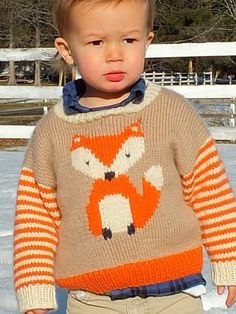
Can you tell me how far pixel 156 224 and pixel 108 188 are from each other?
148 mm

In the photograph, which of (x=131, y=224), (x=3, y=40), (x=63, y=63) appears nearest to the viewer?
(x=131, y=224)

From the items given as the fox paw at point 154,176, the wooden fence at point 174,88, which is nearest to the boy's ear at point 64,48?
the fox paw at point 154,176

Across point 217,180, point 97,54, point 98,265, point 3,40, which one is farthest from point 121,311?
point 3,40

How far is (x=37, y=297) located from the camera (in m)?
2.15

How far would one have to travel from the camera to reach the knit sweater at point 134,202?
205cm

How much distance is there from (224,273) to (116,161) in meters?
0.39

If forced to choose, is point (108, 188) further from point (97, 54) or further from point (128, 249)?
point (97, 54)

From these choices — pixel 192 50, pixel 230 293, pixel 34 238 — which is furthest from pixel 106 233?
pixel 192 50

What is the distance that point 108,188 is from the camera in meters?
2.06

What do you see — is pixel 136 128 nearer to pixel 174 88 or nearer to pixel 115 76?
pixel 115 76

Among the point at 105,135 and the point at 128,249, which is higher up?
the point at 105,135

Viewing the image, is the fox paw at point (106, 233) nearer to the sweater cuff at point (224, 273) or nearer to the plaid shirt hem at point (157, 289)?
the plaid shirt hem at point (157, 289)

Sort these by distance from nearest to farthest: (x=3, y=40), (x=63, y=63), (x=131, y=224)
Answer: (x=131, y=224) → (x=63, y=63) → (x=3, y=40)

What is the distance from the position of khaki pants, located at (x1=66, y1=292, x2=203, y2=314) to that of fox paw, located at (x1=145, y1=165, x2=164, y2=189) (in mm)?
284
